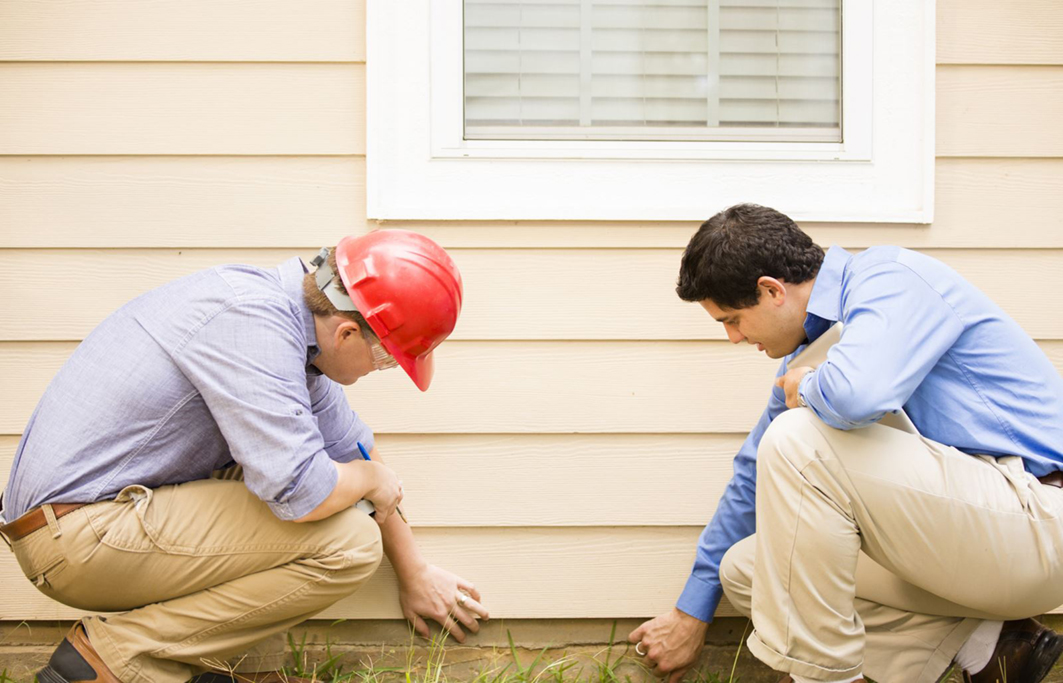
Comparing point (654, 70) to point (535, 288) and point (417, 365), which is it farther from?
point (417, 365)

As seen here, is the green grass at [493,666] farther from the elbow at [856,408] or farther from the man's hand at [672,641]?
the elbow at [856,408]

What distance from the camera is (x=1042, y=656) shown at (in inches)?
72.9

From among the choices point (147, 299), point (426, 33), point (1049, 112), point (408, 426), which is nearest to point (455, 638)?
point (408, 426)

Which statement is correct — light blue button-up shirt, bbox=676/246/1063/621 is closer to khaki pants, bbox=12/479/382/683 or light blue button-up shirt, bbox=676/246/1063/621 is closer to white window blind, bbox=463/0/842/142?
white window blind, bbox=463/0/842/142

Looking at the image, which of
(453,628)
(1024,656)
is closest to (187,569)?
(453,628)

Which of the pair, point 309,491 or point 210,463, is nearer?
point 309,491

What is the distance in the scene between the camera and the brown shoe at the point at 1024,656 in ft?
6.08

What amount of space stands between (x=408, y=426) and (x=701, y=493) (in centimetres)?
81

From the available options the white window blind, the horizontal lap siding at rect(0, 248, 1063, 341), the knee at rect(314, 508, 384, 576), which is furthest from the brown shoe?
the knee at rect(314, 508, 384, 576)

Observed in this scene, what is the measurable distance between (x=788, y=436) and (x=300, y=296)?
106 cm

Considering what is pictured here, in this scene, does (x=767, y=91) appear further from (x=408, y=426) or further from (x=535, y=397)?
(x=408, y=426)

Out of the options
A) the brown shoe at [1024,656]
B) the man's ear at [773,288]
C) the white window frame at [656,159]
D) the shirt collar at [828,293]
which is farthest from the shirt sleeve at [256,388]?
the brown shoe at [1024,656]

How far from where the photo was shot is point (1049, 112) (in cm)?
225

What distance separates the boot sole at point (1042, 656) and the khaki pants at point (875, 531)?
0.14 metres
